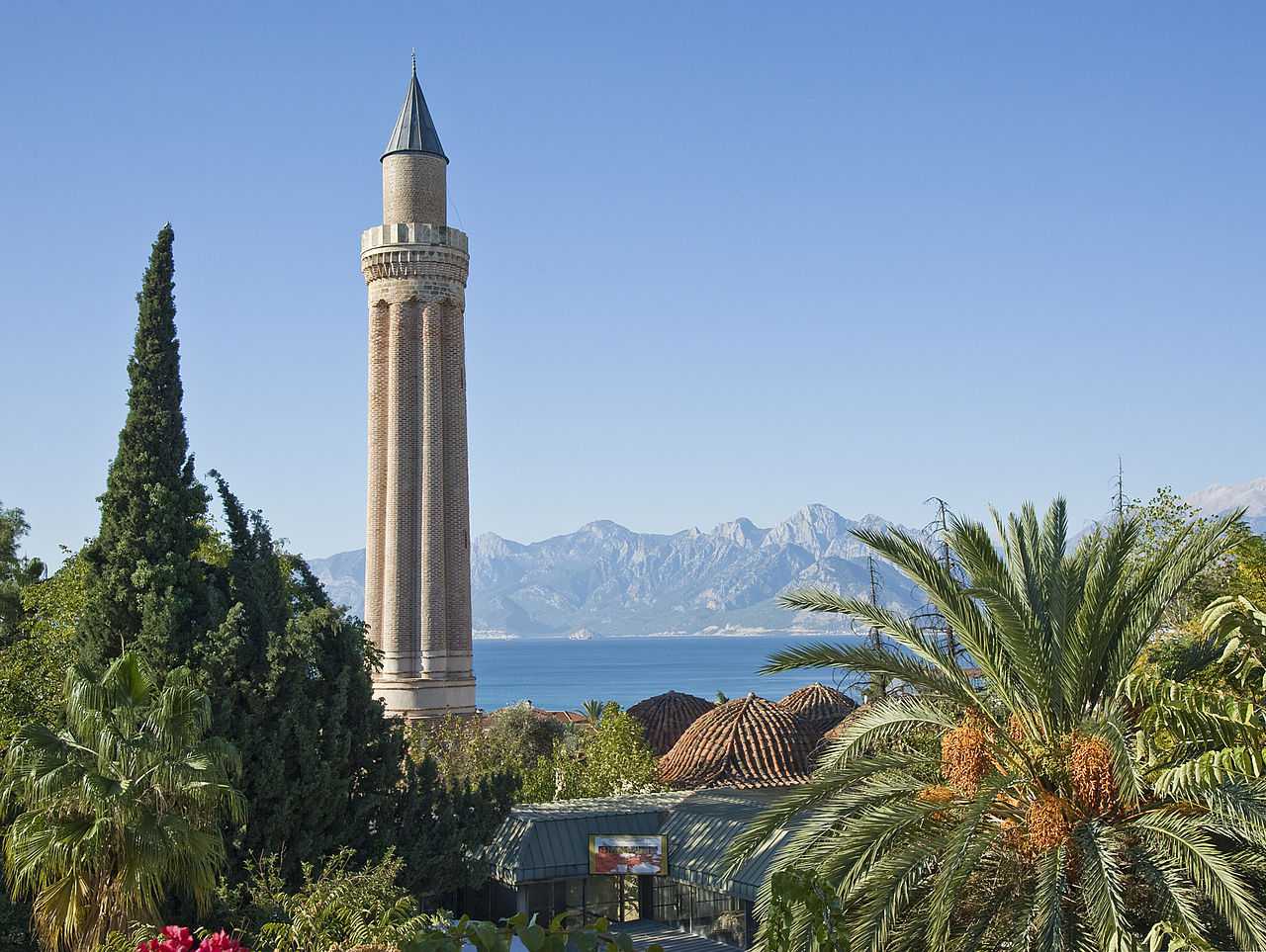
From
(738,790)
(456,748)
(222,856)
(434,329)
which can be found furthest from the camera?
(434,329)

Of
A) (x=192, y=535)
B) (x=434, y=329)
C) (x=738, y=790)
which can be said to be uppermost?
(x=434, y=329)

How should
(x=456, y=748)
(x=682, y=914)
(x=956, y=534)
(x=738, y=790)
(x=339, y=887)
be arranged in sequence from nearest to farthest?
(x=956, y=534)
(x=339, y=887)
(x=682, y=914)
(x=738, y=790)
(x=456, y=748)

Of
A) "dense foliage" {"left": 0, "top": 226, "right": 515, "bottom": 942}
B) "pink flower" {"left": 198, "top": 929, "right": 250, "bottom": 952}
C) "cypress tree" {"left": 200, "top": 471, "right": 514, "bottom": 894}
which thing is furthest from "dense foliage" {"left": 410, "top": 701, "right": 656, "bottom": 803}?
"pink flower" {"left": 198, "top": 929, "right": 250, "bottom": 952}

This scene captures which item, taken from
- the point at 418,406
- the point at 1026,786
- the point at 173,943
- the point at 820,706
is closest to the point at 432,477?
the point at 418,406

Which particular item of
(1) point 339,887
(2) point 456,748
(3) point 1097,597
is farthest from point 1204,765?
(2) point 456,748

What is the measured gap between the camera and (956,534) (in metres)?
14.8

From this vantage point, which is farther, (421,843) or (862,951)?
(421,843)

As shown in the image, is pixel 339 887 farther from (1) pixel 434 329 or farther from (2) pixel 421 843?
(1) pixel 434 329

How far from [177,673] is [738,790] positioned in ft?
52.8

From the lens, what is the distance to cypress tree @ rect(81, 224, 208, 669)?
2142 cm

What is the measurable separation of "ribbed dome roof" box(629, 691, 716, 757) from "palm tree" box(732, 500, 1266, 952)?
1115 inches

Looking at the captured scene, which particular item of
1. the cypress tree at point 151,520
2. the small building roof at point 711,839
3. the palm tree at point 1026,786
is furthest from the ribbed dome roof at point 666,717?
the palm tree at point 1026,786

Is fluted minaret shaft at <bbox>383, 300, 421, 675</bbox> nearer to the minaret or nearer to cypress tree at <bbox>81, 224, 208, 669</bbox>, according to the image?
the minaret

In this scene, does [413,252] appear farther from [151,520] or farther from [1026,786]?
[1026,786]
